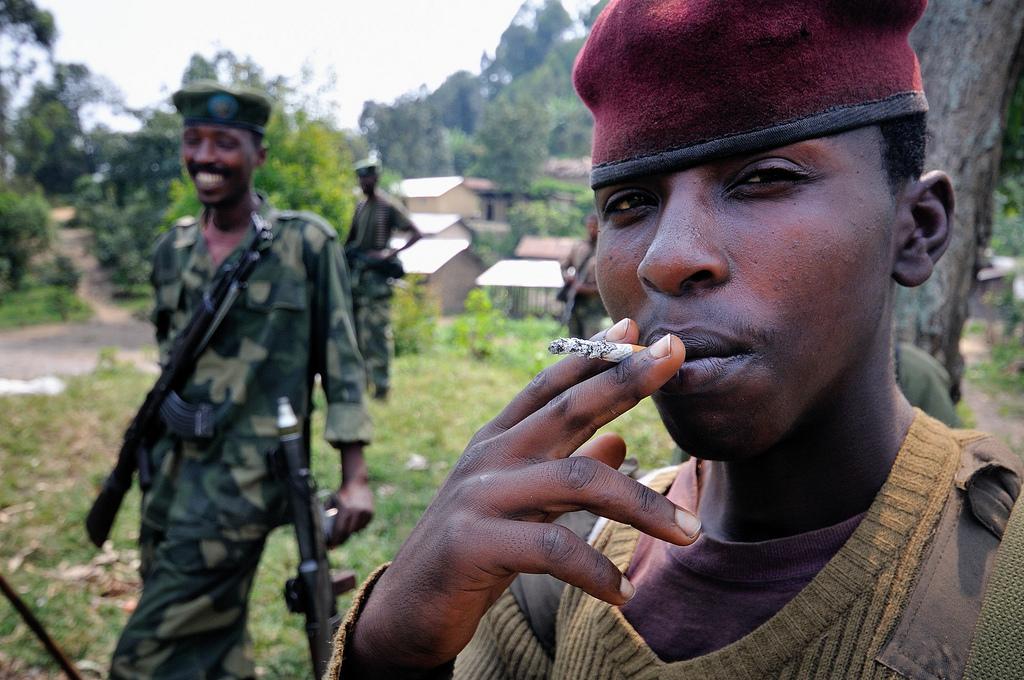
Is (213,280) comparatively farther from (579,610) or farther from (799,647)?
(799,647)

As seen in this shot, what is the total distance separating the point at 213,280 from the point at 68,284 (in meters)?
21.0

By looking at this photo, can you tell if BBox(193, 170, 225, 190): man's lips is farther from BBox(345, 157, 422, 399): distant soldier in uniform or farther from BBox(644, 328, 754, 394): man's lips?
BBox(345, 157, 422, 399): distant soldier in uniform

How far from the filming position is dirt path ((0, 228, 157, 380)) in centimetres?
1281

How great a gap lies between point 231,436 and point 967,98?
333 cm

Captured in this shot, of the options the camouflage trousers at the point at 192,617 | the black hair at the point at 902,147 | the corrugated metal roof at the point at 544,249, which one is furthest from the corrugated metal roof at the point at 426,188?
the black hair at the point at 902,147

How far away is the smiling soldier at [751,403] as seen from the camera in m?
0.99

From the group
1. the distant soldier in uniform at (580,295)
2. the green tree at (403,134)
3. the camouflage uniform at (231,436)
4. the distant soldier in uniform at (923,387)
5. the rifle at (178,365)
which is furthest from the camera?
the green tree at (403,134)

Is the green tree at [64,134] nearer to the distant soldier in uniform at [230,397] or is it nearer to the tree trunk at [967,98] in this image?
the distant soldier in uniform at [230,397]

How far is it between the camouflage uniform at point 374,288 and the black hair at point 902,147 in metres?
8.04

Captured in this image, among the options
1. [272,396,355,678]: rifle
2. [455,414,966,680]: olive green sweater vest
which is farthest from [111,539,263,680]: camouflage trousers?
[455,414,966,680]: olive green sweater vest

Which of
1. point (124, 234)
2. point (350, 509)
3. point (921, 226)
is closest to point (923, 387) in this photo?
point (921, 226)

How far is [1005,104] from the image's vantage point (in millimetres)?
2840

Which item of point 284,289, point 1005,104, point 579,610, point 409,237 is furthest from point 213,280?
point 409,237

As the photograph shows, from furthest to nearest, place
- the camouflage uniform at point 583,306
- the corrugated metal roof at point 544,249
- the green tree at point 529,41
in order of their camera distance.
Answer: the green tree at point 529,41
the corrugated metal roof at point 544,249
the camouflage uniform at point 583,306
